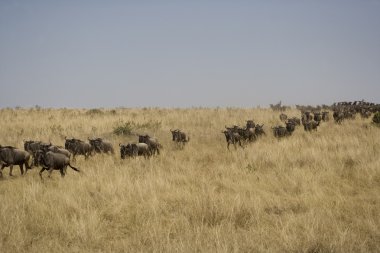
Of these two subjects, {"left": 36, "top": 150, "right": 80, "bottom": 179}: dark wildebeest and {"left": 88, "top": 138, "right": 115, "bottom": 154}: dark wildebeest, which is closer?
{"left": 36, "top": 150, "right": 80, "bottom": 179}: dark wildebeest

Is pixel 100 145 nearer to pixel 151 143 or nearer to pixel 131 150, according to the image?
pixel 131 150

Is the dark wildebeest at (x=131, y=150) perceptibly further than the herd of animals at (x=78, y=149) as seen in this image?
Yes

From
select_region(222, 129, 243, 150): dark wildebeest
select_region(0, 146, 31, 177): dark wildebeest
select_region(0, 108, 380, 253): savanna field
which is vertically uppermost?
select_region(222, 129, 243, 150): dark wildebeest

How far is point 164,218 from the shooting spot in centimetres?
750

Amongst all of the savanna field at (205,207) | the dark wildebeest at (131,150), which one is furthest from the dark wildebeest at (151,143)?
the savanna field at (205,207)

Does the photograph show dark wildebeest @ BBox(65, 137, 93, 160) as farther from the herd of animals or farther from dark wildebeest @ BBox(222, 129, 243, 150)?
dark wildebeest @ BBox(222, 129, 243, 150)

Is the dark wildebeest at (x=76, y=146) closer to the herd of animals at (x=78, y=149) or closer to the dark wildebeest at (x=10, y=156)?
A: the herd of animals at (x=78, y=149)

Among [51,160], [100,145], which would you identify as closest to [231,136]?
[100,145]

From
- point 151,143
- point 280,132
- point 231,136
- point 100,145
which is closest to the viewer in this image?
point 100,145

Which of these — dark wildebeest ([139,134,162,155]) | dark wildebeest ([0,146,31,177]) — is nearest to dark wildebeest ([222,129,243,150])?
dark wildebeest ([139,134,162,155])

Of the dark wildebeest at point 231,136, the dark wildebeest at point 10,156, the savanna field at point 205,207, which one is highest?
the dark wildebeest at point 231,136

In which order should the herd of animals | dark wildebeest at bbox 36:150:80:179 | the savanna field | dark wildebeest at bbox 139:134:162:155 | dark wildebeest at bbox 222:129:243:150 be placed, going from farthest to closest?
dark wildebeest at bbox 222:129:243:150
dark wildebeest at bbox 139:134:162:155
the herd of animals
dark wildebeest at bbox 36:150:80:179
the savanna field

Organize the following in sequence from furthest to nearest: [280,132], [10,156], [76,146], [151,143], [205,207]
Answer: [280,132]
[151,143]
[76,146]
[10,156]
[205,207]

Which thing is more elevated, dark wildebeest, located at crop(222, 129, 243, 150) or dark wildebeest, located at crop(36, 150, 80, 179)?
dark wildebeest, located at crop(222, 129, 243, 150)
